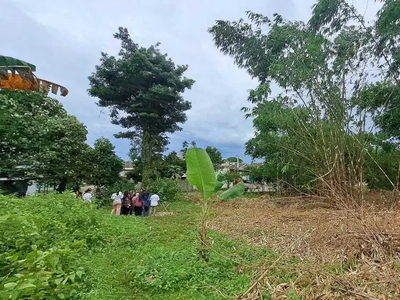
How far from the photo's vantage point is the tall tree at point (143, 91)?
14641mm

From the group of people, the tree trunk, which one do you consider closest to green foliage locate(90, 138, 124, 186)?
the tree trunk

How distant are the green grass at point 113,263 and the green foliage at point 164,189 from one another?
882 cm

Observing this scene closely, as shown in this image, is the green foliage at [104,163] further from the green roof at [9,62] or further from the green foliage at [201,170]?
the green foliage at [201,170]

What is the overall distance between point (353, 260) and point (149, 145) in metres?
12.9

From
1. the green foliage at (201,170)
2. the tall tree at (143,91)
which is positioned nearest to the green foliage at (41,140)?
the tall tree at (143,91)

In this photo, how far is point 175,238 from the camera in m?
5.73

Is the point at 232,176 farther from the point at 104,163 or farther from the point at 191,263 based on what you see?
the point at 191,263

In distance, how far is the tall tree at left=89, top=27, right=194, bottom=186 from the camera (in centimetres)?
1464

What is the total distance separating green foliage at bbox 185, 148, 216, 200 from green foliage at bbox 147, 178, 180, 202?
10.7m

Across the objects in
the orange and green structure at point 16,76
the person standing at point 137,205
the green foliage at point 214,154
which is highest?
the green foliage at point 214,154

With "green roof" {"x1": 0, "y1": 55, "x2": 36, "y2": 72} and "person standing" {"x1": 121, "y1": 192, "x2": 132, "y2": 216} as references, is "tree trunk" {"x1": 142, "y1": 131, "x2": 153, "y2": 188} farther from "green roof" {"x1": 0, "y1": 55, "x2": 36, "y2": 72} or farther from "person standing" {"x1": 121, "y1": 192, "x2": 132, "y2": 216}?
"green roof" {"x1": 0, "y1": 55, "x2": 36, "y2": 72}

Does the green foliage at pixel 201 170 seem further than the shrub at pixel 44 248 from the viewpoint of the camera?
Yes

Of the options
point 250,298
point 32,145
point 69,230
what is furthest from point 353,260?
point 32,145

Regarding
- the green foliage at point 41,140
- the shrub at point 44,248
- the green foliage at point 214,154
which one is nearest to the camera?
the shrub at point 44,248
